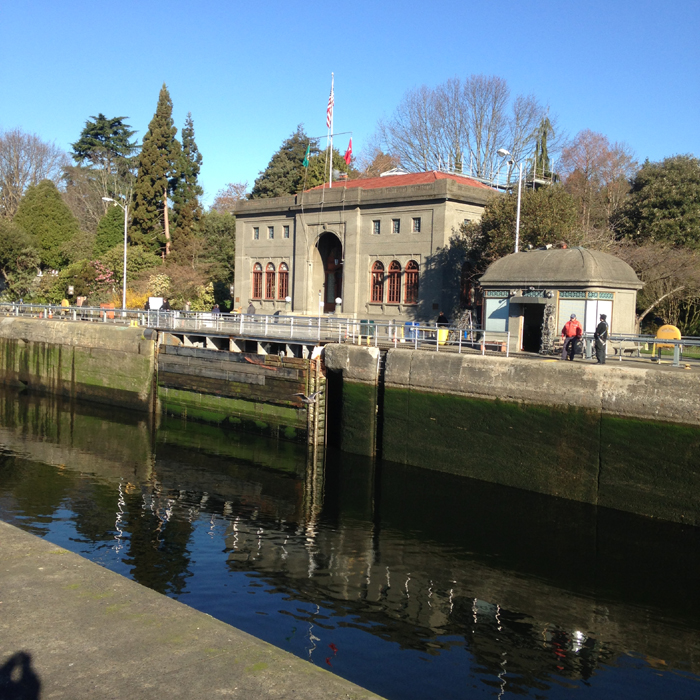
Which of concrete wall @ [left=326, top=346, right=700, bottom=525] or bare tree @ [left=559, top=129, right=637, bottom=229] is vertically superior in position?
bare tree @ [left=559, top=129, right=637, bottom=229]

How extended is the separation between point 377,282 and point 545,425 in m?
24.5

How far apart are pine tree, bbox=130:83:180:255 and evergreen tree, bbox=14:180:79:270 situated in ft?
30.5

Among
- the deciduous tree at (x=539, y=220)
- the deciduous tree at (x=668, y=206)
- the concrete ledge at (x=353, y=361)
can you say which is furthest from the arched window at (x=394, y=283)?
the concrete ledge at (x=353, y=361)

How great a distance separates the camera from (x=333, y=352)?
1063 inches

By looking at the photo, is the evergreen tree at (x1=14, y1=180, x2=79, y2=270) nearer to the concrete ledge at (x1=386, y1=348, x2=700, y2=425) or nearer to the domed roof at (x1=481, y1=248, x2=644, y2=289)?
the domed roof at (x1=481, y1=248, x2=644, y2=289)

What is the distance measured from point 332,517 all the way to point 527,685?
917cm

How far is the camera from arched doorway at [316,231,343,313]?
48.2 meters

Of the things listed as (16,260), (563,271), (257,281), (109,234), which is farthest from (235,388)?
(16,260)

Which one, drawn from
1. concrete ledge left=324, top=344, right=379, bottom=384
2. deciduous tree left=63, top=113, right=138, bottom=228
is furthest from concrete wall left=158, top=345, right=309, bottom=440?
deciduous tree left=63, top=113, right=138, bottom=228

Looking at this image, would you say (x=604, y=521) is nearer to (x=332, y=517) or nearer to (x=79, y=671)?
(x=332, y=517)

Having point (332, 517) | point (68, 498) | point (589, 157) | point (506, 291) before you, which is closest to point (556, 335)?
point (506, 291)

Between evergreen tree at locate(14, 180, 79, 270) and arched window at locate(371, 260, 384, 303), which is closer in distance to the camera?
arched window at locate(371, 260, 384, 303)

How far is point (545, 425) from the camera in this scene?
2086cm

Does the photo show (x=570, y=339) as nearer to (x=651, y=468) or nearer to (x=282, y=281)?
(x=651, y=468)
